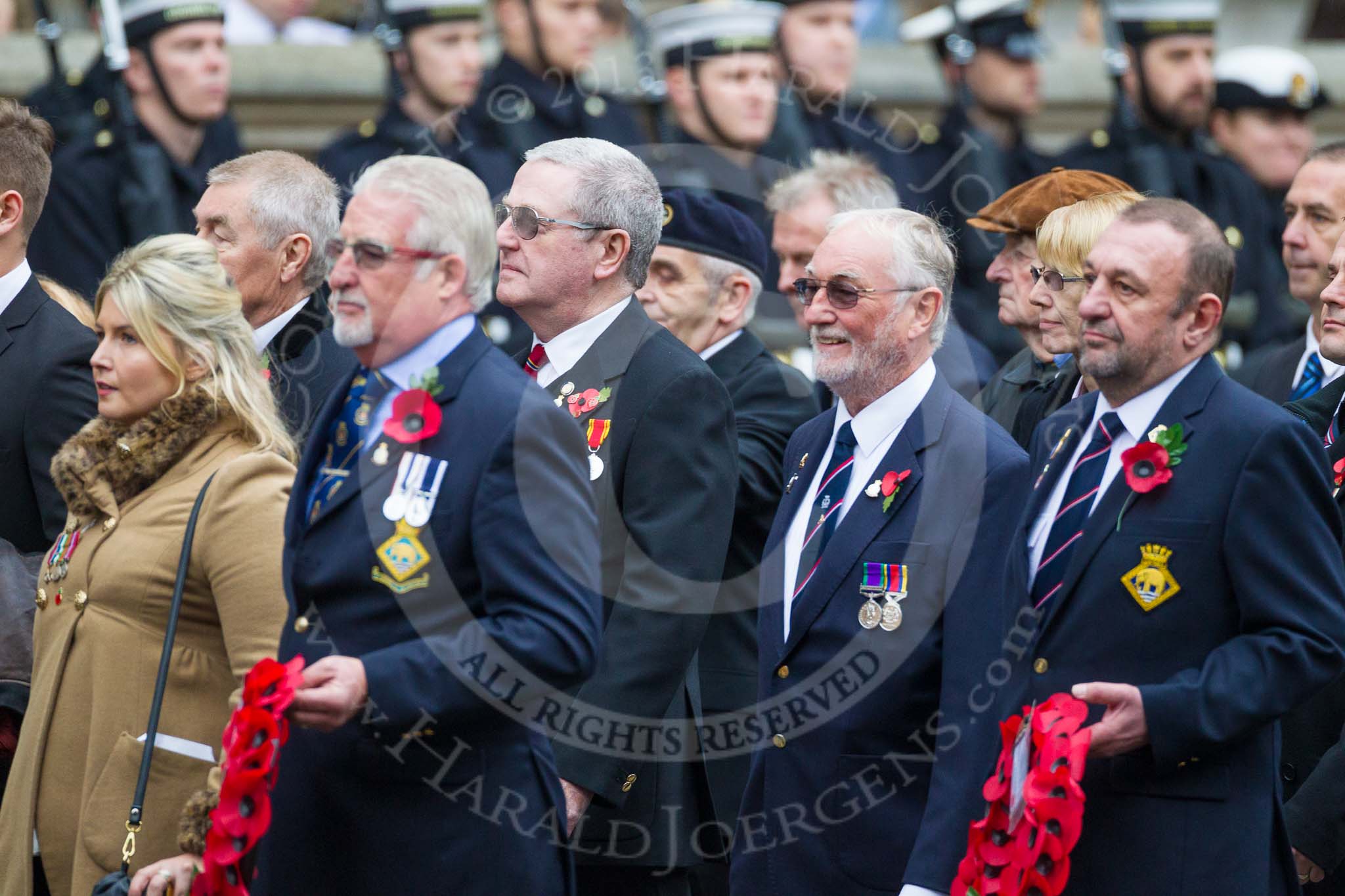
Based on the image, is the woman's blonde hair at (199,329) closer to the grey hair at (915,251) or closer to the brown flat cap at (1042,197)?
the grey hair at (915,251)

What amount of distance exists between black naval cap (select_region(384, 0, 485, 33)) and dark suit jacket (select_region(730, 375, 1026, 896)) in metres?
5.17

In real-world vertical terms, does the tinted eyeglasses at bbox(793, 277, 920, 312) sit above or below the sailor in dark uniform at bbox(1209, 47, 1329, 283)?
above

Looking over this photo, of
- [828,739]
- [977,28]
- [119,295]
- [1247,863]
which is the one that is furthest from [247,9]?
[1247,863]

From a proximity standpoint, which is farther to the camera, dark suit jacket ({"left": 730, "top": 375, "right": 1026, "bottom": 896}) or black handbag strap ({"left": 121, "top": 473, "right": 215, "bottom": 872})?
dark suit jacket ({"left": 730, "top": 375, "right": 1026, "bottom": 896})

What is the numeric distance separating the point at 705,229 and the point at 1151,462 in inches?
96.9

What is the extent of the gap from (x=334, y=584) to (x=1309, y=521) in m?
1.89

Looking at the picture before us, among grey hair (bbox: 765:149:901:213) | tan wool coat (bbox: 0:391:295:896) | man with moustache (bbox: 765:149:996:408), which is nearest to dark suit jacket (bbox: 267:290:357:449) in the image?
tan wool coat (bbox: 0:391:295:896)

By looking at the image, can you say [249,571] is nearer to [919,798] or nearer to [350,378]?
[350,378]

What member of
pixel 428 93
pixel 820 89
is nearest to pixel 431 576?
pixel 428 93

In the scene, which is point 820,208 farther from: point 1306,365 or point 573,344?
point 573,344

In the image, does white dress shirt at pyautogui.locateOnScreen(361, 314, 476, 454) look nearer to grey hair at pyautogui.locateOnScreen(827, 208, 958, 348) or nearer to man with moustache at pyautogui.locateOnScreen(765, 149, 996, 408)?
grey hair at pyautogui.locateOnScreen(827, 208, 958, 348)

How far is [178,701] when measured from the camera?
4215 mm

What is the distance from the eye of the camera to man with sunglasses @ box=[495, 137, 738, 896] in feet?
14.9

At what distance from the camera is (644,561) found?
14.9 feet
